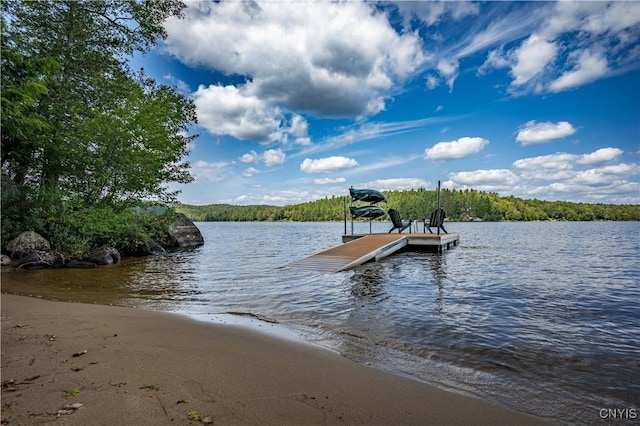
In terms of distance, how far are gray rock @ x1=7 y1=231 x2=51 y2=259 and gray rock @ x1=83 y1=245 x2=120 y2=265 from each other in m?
1.47

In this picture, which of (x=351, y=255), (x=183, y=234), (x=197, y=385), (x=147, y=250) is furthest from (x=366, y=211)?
(x=197, y=385)

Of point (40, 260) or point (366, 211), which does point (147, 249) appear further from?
point (366, 211)

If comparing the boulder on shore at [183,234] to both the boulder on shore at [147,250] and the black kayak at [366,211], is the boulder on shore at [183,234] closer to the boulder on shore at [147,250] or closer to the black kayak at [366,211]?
the boulder on shore at [147,250]

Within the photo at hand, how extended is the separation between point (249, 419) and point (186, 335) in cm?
257

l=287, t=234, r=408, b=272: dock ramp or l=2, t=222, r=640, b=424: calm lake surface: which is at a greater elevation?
l=287, t=234, r=408, b=272: dock ramp

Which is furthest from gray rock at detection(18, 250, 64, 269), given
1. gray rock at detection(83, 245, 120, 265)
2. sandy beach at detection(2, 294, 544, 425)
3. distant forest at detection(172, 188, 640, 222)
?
distant forest at detection(172, 188, 640, 222)

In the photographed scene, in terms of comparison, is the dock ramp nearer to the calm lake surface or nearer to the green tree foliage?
the calm lake surface

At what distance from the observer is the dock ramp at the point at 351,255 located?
1248cm

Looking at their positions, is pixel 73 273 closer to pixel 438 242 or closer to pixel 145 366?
pixel 145 366

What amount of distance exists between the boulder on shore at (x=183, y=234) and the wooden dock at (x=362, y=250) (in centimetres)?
1178

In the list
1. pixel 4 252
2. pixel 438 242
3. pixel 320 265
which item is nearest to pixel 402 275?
pixel 320 265

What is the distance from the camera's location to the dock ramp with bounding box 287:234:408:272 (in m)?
12.5

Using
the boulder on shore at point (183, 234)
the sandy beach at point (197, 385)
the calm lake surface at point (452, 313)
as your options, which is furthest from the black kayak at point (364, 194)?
the sandy beach at point (197, 385)

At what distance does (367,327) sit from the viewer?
18.6 feet
